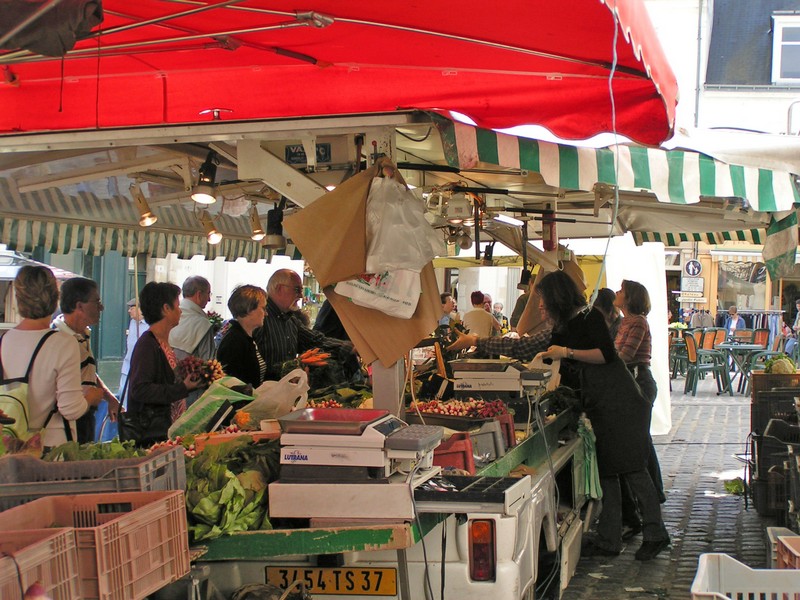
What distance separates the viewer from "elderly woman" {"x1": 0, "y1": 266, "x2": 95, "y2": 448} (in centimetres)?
505

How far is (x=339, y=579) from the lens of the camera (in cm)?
376

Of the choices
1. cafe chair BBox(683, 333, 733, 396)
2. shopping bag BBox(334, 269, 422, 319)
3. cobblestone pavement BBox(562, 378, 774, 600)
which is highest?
shopping bag BBox(334, 269, 422, 319)

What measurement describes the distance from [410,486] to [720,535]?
5.43 meters

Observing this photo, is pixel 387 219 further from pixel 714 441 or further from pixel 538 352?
pixel 714 441

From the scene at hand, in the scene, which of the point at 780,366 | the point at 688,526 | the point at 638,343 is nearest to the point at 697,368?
the point at 780,366

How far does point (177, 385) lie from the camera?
5820mm

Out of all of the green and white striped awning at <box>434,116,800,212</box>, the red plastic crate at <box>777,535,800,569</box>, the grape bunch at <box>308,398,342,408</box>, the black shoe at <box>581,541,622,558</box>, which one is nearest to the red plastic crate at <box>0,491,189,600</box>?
the red plastic crate at <box>777,535,800,569</box>

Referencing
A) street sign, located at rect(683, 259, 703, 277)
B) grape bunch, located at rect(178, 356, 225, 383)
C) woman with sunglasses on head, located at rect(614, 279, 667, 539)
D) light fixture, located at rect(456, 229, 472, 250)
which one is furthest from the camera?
street sign, located at rect(683, 259, 703, 277)

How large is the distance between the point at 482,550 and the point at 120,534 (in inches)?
65.4

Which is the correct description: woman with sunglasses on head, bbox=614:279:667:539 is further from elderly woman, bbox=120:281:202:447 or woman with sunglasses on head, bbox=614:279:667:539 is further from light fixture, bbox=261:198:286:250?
elderly woman, bbox=120:281:202:447

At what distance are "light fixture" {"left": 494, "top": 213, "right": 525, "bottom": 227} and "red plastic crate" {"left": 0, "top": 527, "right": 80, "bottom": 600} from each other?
8918mm

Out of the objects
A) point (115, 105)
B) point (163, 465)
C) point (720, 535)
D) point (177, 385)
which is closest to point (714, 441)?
point (720, 535)

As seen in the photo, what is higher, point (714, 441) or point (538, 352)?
point (538, 352)

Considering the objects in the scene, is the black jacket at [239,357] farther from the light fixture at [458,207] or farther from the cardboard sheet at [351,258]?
the light fixture at [458,207]
